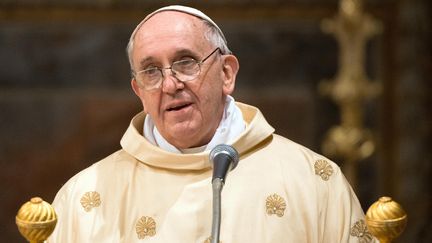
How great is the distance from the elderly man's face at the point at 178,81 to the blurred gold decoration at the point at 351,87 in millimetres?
2511

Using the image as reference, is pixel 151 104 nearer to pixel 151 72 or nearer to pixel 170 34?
pixel 151 72

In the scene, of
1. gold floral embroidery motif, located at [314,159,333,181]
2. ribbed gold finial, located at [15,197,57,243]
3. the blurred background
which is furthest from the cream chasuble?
the blurred background

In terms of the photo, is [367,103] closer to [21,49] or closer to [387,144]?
[387,144]

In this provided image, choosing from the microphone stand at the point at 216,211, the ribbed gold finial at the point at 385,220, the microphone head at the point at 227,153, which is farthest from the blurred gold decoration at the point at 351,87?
the microphone stand at the point at 216,211

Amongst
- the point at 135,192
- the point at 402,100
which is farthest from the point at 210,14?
the point at 135,192

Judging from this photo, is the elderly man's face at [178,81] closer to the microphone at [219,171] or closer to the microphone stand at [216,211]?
the microphone at [219,171]

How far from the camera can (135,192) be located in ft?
15.5

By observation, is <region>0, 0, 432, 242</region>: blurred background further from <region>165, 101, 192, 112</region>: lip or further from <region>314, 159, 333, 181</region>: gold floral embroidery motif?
<region>165, 101, 192, 112</region>: lip

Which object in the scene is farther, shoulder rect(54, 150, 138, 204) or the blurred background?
the blurred background

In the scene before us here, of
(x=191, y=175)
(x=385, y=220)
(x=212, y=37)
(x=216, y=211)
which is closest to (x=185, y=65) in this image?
(x=212, y=37)

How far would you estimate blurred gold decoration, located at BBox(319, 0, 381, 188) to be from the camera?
23.2 feet

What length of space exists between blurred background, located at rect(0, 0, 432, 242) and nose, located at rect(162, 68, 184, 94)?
2.98 meters

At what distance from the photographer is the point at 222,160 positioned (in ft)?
13.4

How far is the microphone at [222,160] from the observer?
407 centimetres
